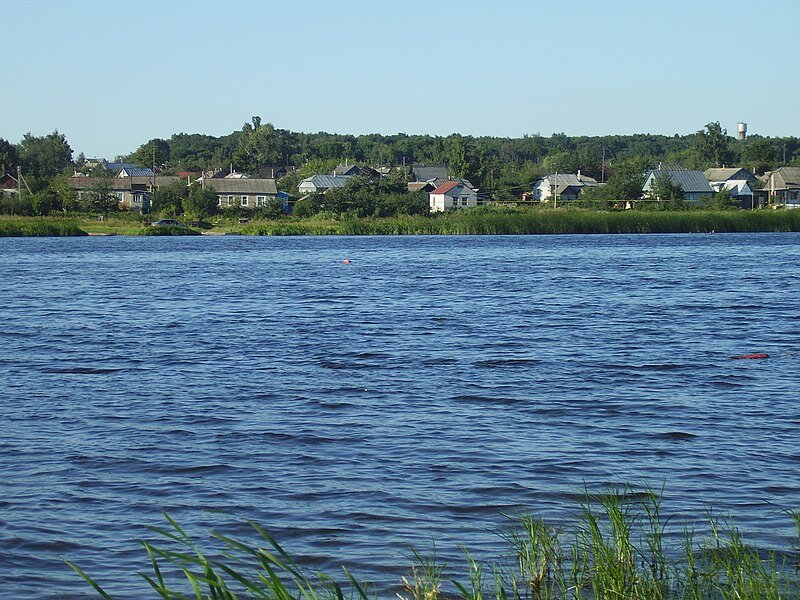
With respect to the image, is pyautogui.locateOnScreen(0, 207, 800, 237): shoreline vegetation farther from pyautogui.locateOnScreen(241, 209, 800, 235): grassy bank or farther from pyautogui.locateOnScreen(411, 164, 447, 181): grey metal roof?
pyautogui.locateOnScreen(411, 164, 447, 181): grey metal roof

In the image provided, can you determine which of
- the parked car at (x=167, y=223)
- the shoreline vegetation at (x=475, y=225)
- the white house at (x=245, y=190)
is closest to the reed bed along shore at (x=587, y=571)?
the shoreline vegetation at (x=475, y=225)

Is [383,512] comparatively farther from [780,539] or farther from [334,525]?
[780,539]

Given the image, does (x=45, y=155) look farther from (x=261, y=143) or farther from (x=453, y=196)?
(x=453, y=196)

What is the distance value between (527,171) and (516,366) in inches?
5462

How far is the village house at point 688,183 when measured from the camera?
12375 centimetres

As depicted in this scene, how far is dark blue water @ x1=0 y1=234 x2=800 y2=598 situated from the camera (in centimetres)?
955

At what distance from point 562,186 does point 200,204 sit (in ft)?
171

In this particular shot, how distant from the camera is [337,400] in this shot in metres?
15.6

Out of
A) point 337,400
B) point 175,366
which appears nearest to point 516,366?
point 337,400

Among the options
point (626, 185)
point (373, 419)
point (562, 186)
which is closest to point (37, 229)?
point (626, 185)

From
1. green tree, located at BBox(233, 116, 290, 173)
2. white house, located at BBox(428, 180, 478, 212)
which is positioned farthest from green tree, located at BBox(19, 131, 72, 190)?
white house, located at BBox(428, 180, 478, 212)

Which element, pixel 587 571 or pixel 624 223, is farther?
pixel 624 223

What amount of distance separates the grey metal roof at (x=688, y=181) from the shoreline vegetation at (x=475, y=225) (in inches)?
1200

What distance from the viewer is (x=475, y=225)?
89.9 metres
